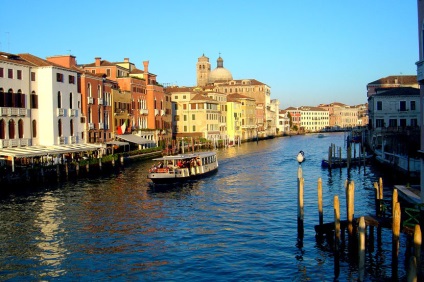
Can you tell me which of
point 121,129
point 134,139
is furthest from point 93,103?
point 134,139

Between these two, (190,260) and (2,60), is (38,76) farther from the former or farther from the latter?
(190,260)

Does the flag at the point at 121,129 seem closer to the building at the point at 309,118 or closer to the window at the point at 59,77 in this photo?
the window at the point at 59,77

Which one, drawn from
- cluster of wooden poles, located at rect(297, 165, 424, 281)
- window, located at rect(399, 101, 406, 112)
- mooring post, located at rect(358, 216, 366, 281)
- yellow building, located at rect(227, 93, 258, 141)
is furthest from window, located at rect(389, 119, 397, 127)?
yellow building, located at rect(227, 93, 258, 141)

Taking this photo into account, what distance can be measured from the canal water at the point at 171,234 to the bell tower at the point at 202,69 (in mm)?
101365

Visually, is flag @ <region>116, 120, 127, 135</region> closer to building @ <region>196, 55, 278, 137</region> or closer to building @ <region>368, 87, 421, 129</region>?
building @ <region>368, 87, 421, 129</region>

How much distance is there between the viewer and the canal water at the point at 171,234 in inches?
565

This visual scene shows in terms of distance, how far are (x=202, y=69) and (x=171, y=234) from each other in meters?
116

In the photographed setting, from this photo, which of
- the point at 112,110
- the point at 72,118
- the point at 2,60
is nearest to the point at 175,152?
the point at 112,110

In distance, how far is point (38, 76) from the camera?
37938 mm

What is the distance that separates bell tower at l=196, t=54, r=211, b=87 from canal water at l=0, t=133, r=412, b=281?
333 ft

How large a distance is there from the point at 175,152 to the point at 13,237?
133 feet

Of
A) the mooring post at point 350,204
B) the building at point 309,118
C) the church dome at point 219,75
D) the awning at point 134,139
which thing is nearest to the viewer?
the mooring post at point 350,204

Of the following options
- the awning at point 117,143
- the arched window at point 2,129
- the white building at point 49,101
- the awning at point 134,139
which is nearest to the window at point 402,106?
the awning at point 134,139

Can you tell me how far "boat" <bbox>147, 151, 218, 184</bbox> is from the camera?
31531 millimetres
